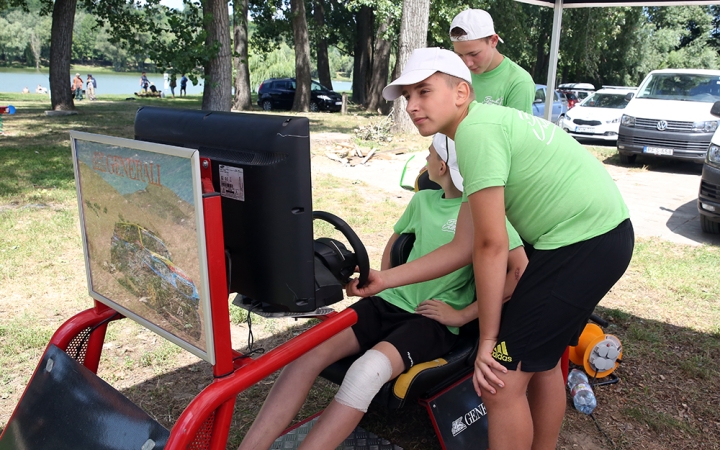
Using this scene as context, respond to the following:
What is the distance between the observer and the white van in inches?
383

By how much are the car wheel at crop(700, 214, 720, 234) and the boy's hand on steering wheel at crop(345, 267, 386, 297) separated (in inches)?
205

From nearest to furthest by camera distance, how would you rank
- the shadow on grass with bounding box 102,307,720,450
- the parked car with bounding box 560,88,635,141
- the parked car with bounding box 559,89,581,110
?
1. the shadow on grass with bounding box 102,307,720,450
2. the parked car with bounding box 560,88,635,141
3. the parked car with bounding box 559,89,581,110

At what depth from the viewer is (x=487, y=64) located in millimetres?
3547

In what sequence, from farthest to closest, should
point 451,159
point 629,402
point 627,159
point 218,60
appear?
point 218,60, point 627,159, point 629,402, point 451,159

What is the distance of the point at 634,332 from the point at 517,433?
2.18 m

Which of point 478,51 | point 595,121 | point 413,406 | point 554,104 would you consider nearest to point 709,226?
point 478,51

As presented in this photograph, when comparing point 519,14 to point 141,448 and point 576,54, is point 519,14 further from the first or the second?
point 141,448

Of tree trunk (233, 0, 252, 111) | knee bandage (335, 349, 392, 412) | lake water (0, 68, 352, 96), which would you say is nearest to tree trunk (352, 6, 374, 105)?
tree trunk (233, 0, 252, 111)

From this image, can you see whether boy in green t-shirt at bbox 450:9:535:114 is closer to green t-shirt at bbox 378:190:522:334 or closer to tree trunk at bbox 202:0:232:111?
green t-shirt at bbox 378:190:522:334

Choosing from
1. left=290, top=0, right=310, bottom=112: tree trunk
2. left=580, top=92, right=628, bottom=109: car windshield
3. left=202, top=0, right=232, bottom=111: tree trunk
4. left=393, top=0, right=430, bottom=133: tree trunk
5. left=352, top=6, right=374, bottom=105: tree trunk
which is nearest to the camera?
left=202, top=0, right=232, bottom=111: tree trunk

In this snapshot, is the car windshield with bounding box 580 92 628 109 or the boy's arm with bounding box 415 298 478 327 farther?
the car windshield with bounding box 580 92 628 109

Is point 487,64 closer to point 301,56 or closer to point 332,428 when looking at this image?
point 332,428

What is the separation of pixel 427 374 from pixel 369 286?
0.45 meters

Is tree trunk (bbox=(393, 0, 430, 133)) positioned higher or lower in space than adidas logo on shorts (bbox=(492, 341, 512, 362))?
higher
